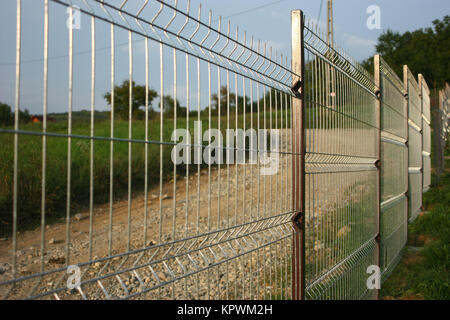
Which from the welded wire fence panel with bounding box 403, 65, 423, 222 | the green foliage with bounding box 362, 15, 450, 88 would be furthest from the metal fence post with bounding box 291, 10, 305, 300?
the green foliage with bounding box 362, 15, 450, 88

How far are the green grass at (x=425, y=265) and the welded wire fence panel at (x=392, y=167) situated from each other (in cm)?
18

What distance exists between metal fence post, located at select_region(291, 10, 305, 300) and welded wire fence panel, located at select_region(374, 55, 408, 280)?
2.67 meters

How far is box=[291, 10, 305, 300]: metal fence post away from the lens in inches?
108

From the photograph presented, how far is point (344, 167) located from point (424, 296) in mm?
2011

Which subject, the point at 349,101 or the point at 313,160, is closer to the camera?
the point at 313,160

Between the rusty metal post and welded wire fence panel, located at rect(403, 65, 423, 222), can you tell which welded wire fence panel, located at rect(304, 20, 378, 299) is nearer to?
the rusty metal post

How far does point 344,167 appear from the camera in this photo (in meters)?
3.73

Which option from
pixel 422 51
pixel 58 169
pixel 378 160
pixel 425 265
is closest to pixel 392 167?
pixel 378 160

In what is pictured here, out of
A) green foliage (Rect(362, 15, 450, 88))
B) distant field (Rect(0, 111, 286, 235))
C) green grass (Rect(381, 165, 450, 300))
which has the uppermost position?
green foliage (Rect(362, 15, 450, 88))

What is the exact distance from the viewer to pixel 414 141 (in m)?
8.70

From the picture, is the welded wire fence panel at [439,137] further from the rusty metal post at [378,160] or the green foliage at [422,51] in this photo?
the green foliage at [422,51]
